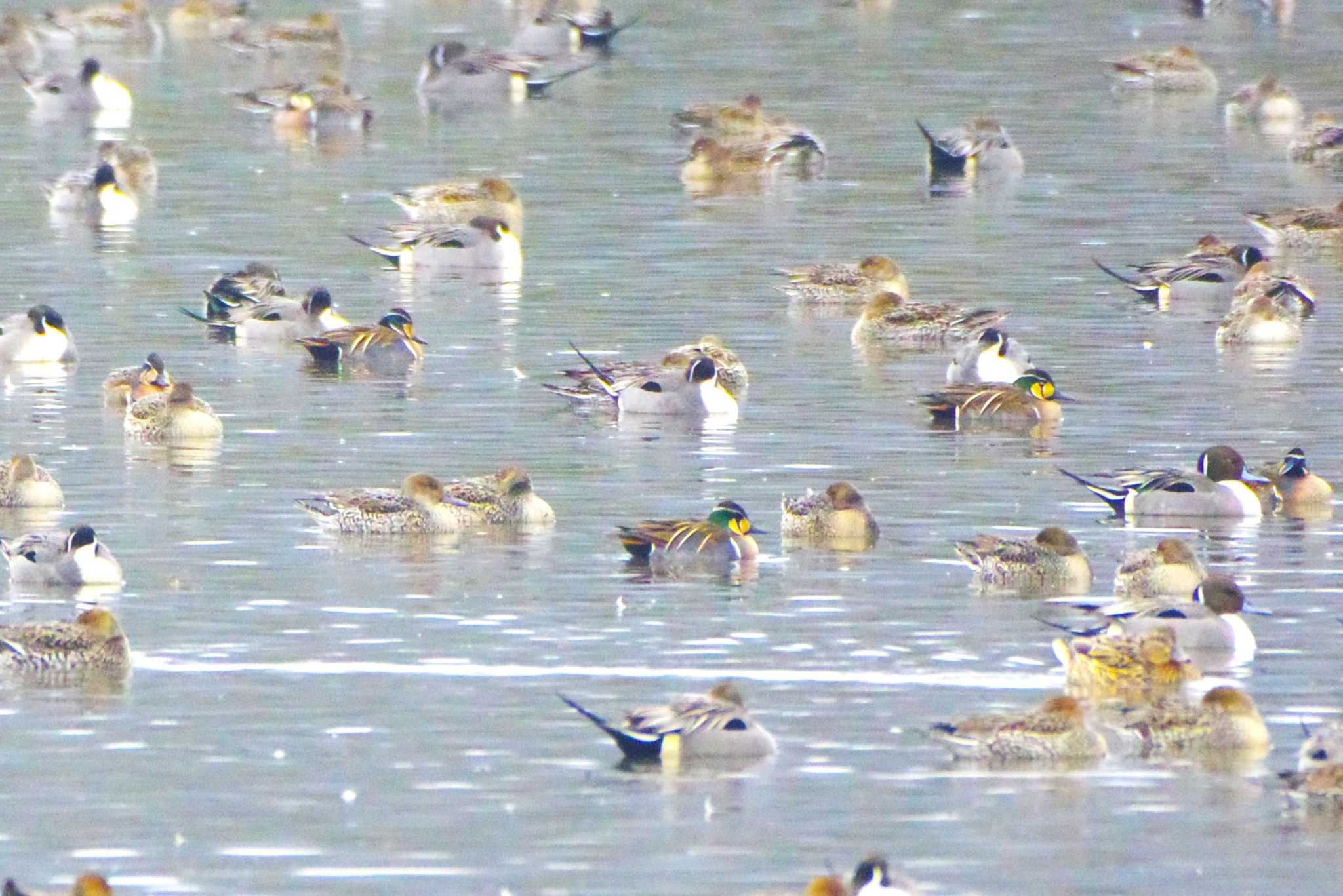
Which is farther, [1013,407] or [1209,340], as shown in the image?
[1209,340]

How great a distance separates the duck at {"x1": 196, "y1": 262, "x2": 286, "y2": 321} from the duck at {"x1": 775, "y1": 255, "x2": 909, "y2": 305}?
4.80 m

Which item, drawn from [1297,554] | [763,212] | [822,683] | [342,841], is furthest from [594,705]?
[763,212]

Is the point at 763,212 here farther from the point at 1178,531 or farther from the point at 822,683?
the point at 822,683

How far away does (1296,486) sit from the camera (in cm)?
1888

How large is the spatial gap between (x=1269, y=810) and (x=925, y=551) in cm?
529

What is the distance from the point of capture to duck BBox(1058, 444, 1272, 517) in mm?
18797

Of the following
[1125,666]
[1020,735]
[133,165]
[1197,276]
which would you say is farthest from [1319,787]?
[133,165]

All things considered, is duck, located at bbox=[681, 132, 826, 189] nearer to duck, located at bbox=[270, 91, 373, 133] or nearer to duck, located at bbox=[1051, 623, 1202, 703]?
duck, located at bbox=[270, 91, 373, 133]

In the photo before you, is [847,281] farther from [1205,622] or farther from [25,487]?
[1205,622]

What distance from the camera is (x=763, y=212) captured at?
34812 mm

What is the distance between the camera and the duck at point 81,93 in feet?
145

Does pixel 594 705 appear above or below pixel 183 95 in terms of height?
below

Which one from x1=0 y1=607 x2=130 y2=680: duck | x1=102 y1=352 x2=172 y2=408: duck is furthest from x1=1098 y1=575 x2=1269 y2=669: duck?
x1=102 y1=352 x2=172 y2=408: duck

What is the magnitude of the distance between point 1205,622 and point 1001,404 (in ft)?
23.0
